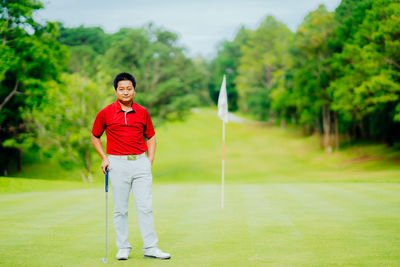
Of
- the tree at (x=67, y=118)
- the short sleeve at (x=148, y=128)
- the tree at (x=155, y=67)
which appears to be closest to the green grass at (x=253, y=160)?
the tree at (x=155, y=67)

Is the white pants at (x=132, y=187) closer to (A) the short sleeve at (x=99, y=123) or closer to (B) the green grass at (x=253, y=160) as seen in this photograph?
(A) the short sleeve at (x=99, y=123)

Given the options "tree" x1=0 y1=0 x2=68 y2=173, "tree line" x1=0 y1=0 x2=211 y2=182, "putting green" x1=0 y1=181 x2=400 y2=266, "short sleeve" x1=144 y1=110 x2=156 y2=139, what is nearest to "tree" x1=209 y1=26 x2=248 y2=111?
"tree line" x1=0 y1=0 x2=211 y2=182

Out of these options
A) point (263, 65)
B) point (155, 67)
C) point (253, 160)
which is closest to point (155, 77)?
point (155, 67)

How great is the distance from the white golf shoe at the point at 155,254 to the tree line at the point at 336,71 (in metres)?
24.5

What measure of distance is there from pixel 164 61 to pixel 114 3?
51.7ft

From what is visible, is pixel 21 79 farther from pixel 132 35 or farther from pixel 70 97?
pixel 132 35

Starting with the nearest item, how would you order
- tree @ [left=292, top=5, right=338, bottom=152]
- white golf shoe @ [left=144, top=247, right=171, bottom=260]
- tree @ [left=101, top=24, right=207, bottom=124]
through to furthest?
1. white golf shoe @ [left=144, top=247, right=171, bottom=260]
2. tree @ [left=101, top=24, right=207, bottom=124]
3. tree @ [left=292, top=5, right=338, bottom=152]

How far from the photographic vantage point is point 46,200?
11.1 meters

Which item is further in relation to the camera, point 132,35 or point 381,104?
point 132,35

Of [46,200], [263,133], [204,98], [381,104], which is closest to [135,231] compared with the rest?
[46,200]

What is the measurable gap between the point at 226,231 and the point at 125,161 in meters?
2.49

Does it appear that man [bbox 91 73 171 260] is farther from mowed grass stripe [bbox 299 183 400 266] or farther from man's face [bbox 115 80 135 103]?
mowed grass stripe [bbox 299 183 400 266]

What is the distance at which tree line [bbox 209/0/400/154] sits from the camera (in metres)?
27.2

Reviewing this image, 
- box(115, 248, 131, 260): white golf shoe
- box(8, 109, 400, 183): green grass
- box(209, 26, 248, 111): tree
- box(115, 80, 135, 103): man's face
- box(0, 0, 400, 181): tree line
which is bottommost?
box(8, 109, 400, 183): green grass
